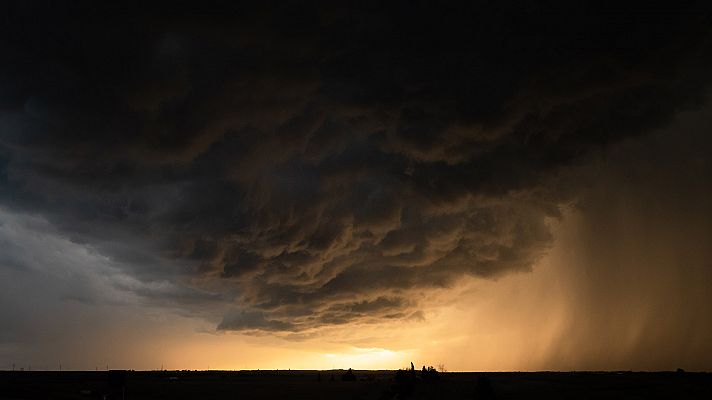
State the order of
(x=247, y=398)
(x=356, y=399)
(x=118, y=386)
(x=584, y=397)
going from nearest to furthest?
(x=118, y=386)
(x=584, y=397)
(x=356, y=399)
(x=247, y=398)

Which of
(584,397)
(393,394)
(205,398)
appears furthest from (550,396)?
(205,398)

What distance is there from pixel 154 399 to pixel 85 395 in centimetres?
1661

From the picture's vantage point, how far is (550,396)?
80375mm

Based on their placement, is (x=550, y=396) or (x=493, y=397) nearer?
(x=493, y=397)

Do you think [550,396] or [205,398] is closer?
[550,396]

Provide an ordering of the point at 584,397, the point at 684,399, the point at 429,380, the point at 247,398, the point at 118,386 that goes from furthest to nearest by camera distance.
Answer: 1. the point at 429,380
2. the point at 247,398
3. the point at 584,397
4. the point at 684,399
5. the point at 118,386

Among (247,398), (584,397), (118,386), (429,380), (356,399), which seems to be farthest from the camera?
(429,380)

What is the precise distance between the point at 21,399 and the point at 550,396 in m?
76.7

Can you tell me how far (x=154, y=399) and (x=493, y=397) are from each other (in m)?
53.4

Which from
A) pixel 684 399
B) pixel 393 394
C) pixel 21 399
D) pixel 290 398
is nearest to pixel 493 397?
pixel 393 394

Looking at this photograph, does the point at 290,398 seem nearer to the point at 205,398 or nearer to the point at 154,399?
the point at 205,398

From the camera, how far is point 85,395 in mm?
94938

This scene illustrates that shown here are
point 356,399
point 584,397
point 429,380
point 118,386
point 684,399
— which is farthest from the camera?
point 429,380

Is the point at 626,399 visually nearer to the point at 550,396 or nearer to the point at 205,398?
the point at 550,396
